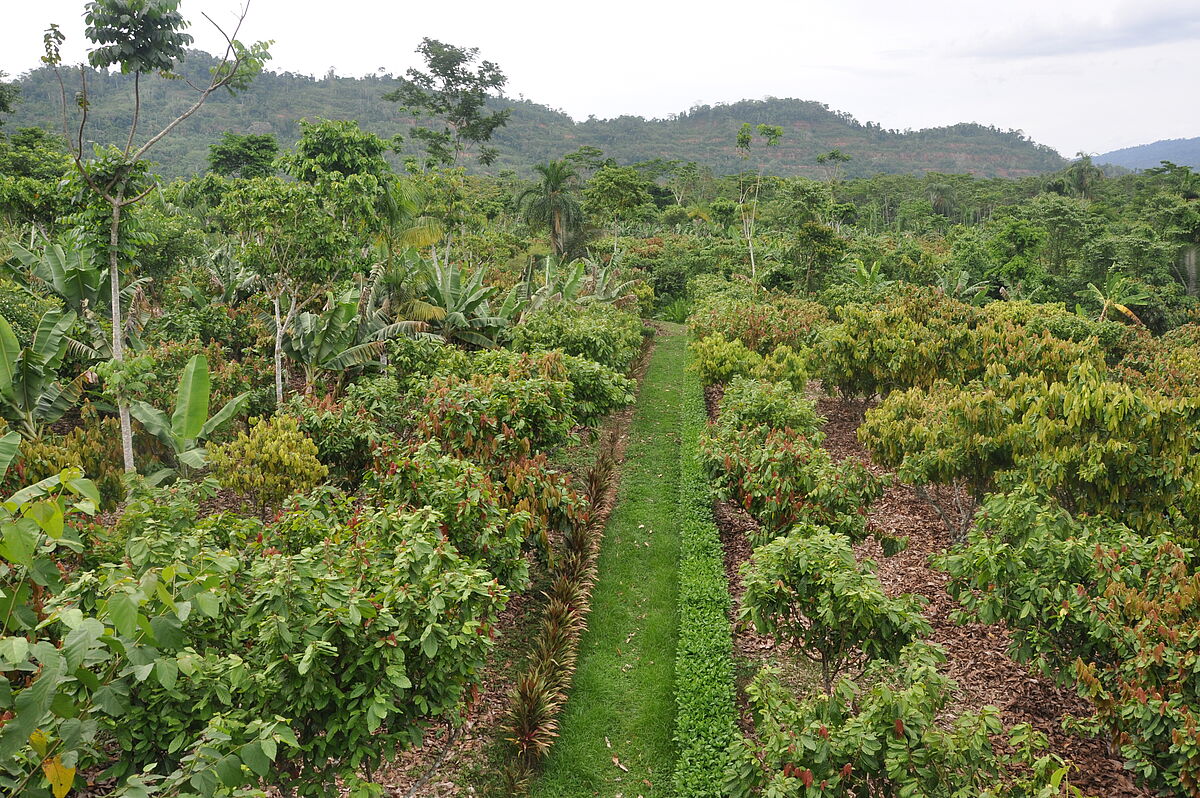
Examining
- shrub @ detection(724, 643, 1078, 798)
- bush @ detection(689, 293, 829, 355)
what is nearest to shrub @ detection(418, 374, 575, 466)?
shrub @ detection(724, 643, 1078, 798)

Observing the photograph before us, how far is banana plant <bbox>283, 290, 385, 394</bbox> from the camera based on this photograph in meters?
11.2

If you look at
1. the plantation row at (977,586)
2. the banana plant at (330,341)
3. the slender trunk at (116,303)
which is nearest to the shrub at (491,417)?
the plantation row at (977,586)

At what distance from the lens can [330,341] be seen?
37.3 feet

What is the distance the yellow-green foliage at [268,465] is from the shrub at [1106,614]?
22.3 ft

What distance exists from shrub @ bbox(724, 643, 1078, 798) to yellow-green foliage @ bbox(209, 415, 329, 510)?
5.69 meters

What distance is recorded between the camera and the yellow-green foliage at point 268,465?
764 cm

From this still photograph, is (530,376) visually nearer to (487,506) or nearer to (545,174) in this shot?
(487,506)

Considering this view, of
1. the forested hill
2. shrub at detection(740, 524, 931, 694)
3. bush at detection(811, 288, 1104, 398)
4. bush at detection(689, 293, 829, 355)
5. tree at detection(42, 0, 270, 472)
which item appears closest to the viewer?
shrub at detection(740, 524, 931, 694)

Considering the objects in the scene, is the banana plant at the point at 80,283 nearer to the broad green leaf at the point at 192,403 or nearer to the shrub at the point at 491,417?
the broad green leaf at the point at 192,403

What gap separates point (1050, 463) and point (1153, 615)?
2.00 m

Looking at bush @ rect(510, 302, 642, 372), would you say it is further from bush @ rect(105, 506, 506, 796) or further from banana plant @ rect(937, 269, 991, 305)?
banana plant @ rect(937, 269, 991, 305)

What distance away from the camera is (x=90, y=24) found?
7062 millimetres

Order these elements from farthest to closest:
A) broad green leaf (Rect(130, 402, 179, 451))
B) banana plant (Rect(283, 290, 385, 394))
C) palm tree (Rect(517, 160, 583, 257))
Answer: palm tree (Rect(517, 160, 583, 257)) < banana plant (Rect(283, 290, 385, 394)) < broad green leaf (Rect(130, 402, 179, 451))

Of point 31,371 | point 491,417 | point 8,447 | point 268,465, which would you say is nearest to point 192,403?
point 268,465
